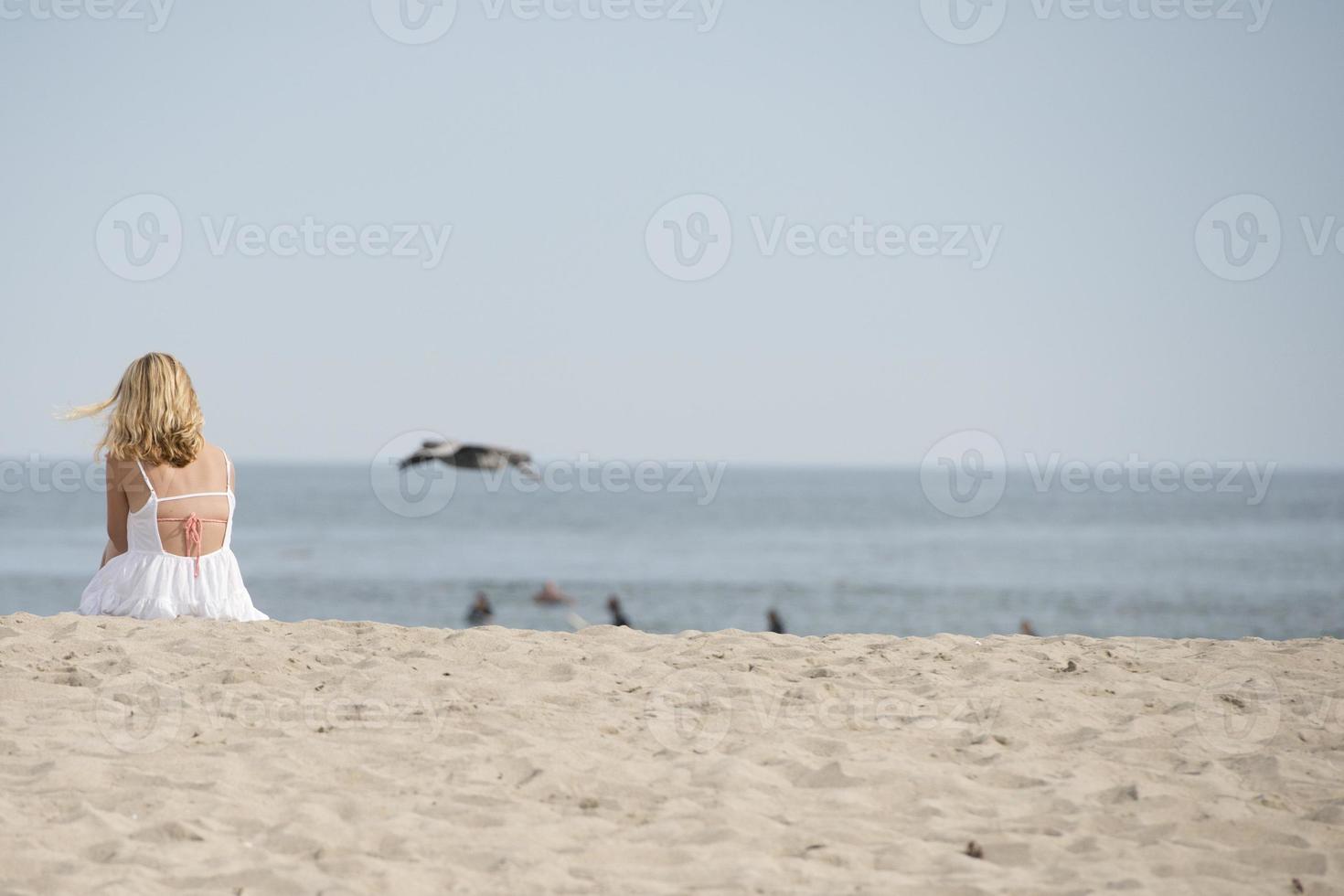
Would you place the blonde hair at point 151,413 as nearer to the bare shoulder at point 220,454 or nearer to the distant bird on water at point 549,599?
the bare shoulder at point 220,454

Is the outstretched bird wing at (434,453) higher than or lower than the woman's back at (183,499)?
higher

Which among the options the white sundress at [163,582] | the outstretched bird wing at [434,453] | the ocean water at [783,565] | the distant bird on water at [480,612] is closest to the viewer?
the white sundress at [163,582]

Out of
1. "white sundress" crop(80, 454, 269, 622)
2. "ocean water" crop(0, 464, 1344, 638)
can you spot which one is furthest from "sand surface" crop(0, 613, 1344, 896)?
"ocean water" crop(0, 464, 1344, 638)

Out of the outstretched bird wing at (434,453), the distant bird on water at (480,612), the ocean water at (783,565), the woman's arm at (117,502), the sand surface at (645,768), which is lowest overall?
the ocean water at (783,565)

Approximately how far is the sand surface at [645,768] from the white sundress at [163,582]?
425 mm

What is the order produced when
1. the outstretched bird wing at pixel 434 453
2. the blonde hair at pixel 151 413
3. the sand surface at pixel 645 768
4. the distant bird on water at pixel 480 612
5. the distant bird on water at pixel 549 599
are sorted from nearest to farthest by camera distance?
1. the sand surface at pixel 645 768
2. the blonde hair at pixel 151 413
3. the outstretched bird wing at pixel 434 453
4. the distant bird on water at pixel 480 612
5. the distant bird on water at pixel 549 599

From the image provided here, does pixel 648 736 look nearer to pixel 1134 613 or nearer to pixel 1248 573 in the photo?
pixel 1134 613

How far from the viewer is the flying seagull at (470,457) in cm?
1123

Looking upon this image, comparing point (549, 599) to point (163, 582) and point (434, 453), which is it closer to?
point (434, 453)

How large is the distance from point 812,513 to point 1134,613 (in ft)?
160

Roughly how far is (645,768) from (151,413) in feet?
12.8

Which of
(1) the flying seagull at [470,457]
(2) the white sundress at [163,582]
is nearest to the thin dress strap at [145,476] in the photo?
(2) the white sundress at [163,582]

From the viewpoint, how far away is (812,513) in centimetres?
7994

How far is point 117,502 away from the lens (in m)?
6.73
